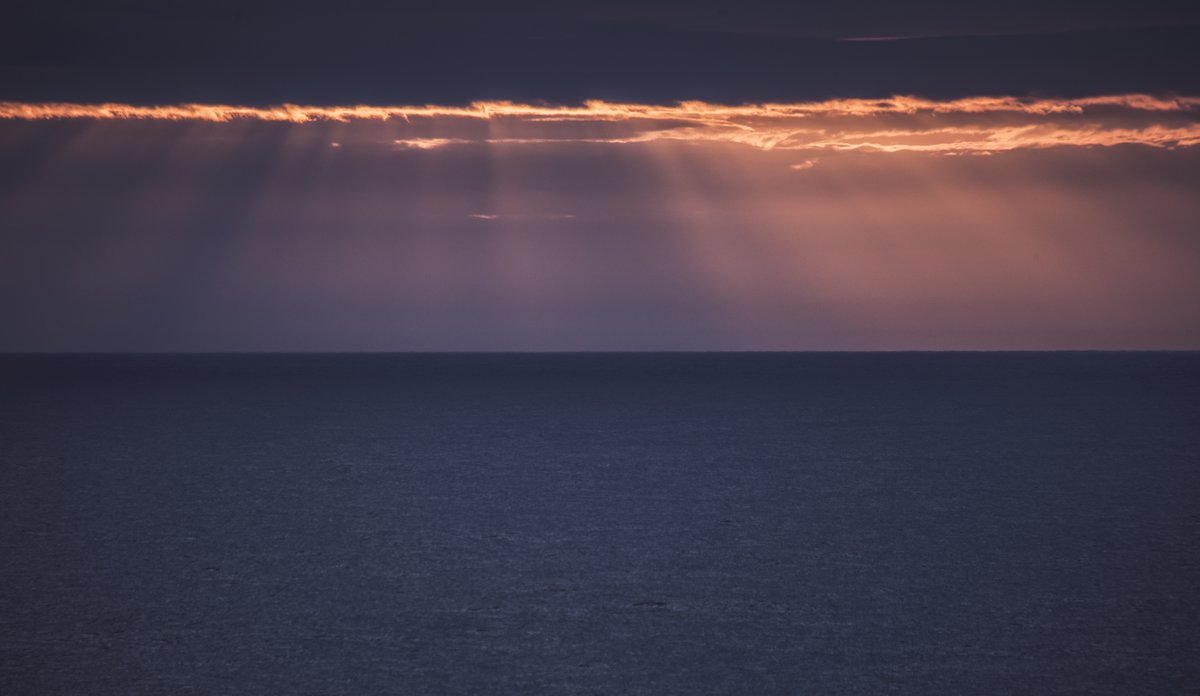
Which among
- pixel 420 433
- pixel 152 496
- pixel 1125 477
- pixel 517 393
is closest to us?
pixel 152 496

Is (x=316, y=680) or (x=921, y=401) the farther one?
(x=921, y=401)

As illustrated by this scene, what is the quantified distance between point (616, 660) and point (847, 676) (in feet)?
3.53

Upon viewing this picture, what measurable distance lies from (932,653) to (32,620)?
470 cm

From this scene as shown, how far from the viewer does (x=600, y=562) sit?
7547 mm

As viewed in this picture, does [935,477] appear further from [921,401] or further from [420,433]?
[921,401]

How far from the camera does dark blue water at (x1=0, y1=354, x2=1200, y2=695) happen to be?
17.5 ft

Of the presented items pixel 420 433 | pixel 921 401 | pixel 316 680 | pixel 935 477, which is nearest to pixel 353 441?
pixel 420 433

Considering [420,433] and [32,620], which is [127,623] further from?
[420,433]

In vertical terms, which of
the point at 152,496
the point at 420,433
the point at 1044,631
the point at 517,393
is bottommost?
the point at 517,393

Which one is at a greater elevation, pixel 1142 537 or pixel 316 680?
pixel 316 680

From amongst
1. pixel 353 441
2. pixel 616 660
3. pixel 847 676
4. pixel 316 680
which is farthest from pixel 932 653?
pixel 353 441

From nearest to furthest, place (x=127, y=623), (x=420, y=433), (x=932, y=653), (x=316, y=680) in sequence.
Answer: (x=316, y=680)
(x=932, y=653)
(x=127, y=623)
(x=420, y=433)

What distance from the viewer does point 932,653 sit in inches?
217

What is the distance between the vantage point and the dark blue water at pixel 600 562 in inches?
209
